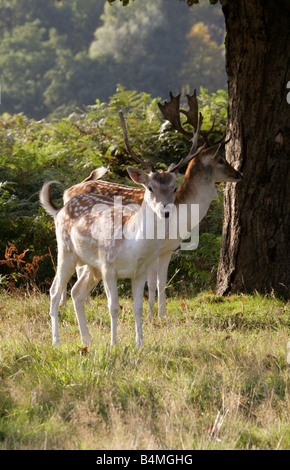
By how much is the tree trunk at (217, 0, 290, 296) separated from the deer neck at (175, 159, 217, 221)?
1.00ft

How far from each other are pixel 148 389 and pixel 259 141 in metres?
3.36

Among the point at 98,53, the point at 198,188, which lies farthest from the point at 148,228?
the point at 98,53

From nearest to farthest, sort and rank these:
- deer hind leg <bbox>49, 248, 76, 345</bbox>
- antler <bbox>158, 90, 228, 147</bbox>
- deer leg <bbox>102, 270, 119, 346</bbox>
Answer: deer leg <bbox>102, 270, 119, 346</bbox>, deer hind leg <bbox>49, 248, 76, 345</bbox>, antler <bbox>158, 90, 228, 147</bbox>

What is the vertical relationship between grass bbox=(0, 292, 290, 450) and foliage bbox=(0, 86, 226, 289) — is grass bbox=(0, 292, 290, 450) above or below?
below

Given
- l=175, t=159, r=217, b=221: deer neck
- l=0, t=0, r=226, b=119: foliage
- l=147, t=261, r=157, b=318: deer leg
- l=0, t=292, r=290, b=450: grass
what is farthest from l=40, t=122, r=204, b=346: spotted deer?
l=0, t=0, r=226, b=119: foliage

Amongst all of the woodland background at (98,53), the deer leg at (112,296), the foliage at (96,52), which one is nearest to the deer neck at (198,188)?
the deer leg at (112,296)

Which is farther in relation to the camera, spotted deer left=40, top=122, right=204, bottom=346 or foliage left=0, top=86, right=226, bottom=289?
foliage left=0, top=86, right=226, bottom=289

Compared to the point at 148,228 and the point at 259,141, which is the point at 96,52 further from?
the point at 148,228

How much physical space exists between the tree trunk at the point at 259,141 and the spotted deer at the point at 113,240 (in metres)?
1.56

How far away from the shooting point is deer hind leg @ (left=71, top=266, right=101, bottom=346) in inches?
216

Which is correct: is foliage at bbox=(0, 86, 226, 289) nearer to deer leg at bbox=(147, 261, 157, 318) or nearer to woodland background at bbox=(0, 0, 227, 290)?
deer leg at bbox=(147, 261, 157, 318)

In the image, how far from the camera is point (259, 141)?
6777 millimetres

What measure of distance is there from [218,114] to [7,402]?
6872mm

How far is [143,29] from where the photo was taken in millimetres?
47844
